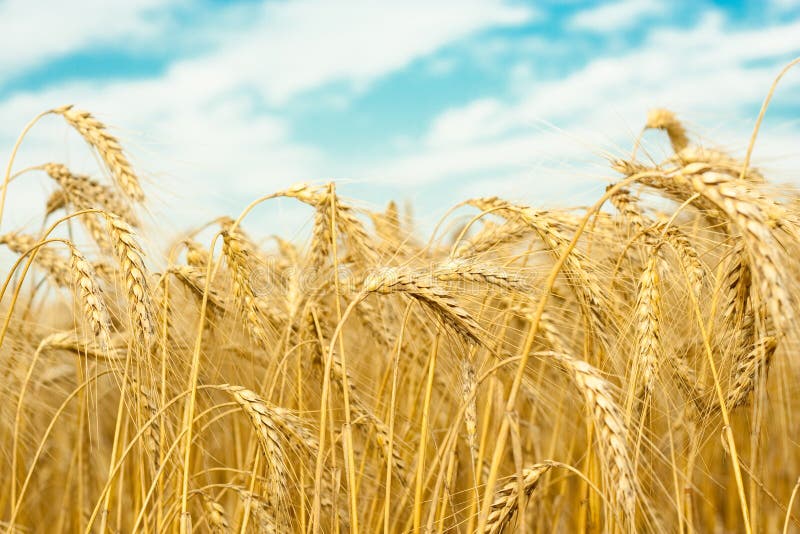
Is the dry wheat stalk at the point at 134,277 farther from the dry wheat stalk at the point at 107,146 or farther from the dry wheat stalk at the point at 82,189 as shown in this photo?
the dry wheat stalk at the point at 82,189

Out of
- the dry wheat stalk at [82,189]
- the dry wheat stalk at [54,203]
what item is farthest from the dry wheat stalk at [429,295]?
the dry wheat stalk at [54,203]

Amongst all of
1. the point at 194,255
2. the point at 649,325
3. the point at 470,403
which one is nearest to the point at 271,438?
the point at 470,403

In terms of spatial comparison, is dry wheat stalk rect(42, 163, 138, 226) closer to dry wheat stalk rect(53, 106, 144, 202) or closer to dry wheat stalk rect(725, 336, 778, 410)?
dry wheat stalk rect(53, 106, 144, 202)

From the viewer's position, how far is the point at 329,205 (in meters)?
2.26

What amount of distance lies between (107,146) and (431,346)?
128cm

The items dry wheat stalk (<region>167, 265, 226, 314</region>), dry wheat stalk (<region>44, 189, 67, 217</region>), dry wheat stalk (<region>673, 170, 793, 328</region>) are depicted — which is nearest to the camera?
dry wheat stalk (<region>673, 170, 793, 328</region>)

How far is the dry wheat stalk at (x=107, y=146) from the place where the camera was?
8.00ft

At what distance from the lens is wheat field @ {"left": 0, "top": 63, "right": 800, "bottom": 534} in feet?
5.78

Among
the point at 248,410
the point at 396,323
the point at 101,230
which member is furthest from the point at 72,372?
the point at 248,410

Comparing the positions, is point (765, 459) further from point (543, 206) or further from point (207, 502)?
Answer: point (207, 502)

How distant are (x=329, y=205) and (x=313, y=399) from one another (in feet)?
2.83

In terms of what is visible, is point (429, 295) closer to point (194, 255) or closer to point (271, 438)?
point (271, 438)

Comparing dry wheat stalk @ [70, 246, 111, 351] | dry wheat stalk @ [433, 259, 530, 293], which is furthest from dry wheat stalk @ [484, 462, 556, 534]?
dry wheat stalk @ [70, 246, 111, 351]

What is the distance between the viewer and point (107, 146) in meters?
2.51
